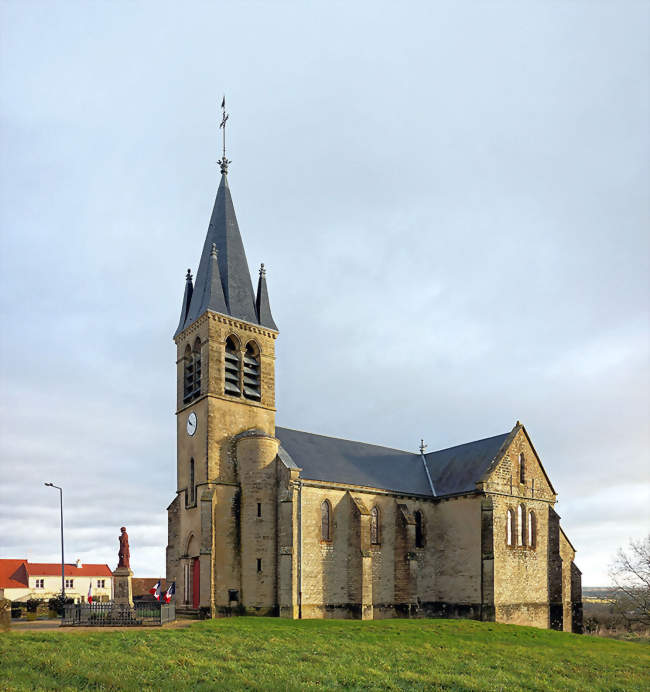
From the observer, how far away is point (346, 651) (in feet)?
72.6

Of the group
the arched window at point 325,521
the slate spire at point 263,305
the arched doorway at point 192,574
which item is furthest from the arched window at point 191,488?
the slate spire at point 263,305

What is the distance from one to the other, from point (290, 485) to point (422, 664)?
50.4 ft

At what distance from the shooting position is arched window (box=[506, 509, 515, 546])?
40.6 m

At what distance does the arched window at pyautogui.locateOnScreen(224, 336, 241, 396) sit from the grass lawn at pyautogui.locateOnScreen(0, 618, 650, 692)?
509 inches

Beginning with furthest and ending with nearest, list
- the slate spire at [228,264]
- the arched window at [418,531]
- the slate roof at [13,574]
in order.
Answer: the slate roof at [13,574] → the arched window at [418,531] → the slate spire at [228,264]

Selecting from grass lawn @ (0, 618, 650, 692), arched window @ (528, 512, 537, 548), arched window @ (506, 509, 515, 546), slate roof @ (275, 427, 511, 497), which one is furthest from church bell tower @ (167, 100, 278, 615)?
arched window @ (528, 512, 537, 548)

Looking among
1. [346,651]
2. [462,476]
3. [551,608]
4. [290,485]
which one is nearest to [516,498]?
[462,476]

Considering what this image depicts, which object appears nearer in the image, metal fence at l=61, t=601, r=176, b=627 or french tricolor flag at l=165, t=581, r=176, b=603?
metal fence at l=61, t=601, r=176, b=627

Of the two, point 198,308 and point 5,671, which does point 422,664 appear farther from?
point 198,308

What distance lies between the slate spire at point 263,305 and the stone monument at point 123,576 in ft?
48.6

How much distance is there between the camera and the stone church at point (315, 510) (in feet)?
115

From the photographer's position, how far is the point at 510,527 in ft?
135

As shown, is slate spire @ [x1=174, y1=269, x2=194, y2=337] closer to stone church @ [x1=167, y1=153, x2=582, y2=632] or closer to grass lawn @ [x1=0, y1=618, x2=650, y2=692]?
stone church @ [x1=167, y1=153, x2=582, y2=632]

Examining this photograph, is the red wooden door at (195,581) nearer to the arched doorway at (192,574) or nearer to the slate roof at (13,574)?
the arched doorway at (192,574)
